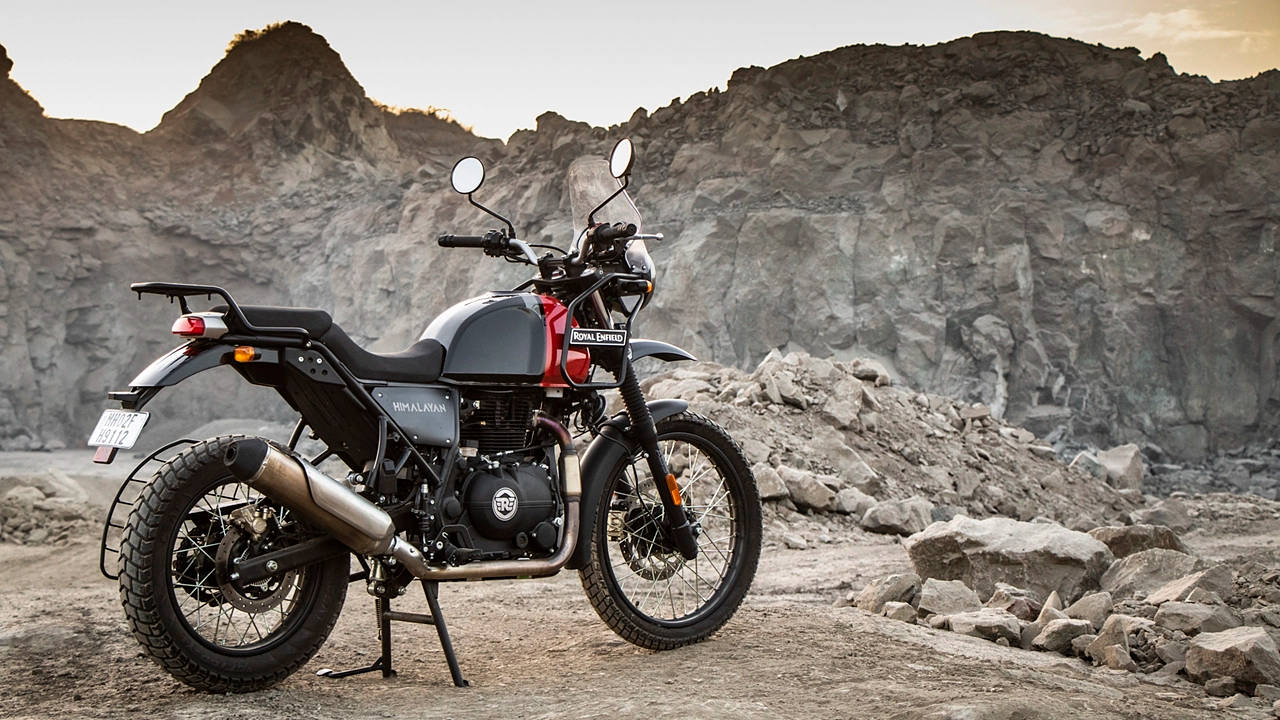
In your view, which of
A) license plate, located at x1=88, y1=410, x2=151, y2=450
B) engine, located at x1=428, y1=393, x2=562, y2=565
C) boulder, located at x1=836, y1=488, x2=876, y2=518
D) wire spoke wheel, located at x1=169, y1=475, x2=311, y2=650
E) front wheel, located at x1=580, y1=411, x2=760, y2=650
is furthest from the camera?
boulder, located at x1=836, y1=488, x2=876, y2=518

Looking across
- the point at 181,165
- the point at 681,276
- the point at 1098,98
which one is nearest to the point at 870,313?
the point at 681,276

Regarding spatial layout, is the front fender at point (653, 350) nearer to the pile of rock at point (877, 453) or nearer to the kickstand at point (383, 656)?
the kickstand at point (383, 656)

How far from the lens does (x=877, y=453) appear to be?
1165cm

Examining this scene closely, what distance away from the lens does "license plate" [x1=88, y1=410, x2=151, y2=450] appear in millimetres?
3371

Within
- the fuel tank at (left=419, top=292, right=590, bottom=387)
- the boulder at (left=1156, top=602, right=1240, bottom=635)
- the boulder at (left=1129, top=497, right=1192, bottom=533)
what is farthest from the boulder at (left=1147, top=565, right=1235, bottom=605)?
the boulder at (left=1129, top=497, right=1192, bottom=533)

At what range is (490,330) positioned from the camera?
421 centimetres

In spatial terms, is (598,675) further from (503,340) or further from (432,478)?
(503,340)

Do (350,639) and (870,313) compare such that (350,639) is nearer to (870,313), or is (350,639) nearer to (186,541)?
(186,541)

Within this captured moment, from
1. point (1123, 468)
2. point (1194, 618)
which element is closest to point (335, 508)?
point (1194, 618)

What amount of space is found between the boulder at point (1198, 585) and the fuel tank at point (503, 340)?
126 inches

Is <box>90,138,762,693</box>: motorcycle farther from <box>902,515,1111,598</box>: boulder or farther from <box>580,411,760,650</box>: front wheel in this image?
<box>902,515,1111,598</box>: boulder

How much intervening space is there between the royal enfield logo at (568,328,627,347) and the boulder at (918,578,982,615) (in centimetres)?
215

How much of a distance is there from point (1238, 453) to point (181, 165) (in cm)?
2760

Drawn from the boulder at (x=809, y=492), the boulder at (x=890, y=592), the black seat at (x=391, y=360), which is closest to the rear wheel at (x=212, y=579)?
the black seat at (x=391, y=360)
